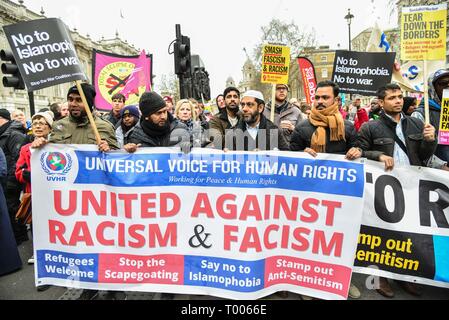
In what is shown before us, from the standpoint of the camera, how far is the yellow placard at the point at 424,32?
333cm

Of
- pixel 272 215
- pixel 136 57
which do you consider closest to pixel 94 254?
pixel 272 215

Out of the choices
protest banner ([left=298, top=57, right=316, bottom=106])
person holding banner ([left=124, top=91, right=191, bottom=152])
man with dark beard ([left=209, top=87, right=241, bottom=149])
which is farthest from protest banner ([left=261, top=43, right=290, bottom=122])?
protest banner ([left=298, top=57, right=316, bottom=106])

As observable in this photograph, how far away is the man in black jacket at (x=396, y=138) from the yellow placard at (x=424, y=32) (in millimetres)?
471

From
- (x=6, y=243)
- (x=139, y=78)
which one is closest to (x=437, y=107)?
(x=139, y=78)

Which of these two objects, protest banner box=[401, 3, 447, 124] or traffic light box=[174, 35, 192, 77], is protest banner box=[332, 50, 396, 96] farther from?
traffic light box=[174, 35, 192, 77]

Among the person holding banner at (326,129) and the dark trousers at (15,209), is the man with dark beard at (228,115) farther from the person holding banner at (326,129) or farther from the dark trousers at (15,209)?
the dark trousers at (15,209)

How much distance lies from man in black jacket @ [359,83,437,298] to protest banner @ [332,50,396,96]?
985 mm

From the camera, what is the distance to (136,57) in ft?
21.1

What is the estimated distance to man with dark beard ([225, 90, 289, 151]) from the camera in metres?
3.37

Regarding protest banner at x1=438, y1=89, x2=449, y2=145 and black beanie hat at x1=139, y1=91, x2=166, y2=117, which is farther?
black beanie hat at x1=139, y1=91, x2=166, y2=117

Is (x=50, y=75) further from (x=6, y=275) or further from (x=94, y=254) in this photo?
(x=6, y=275)

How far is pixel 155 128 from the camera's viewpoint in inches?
132
